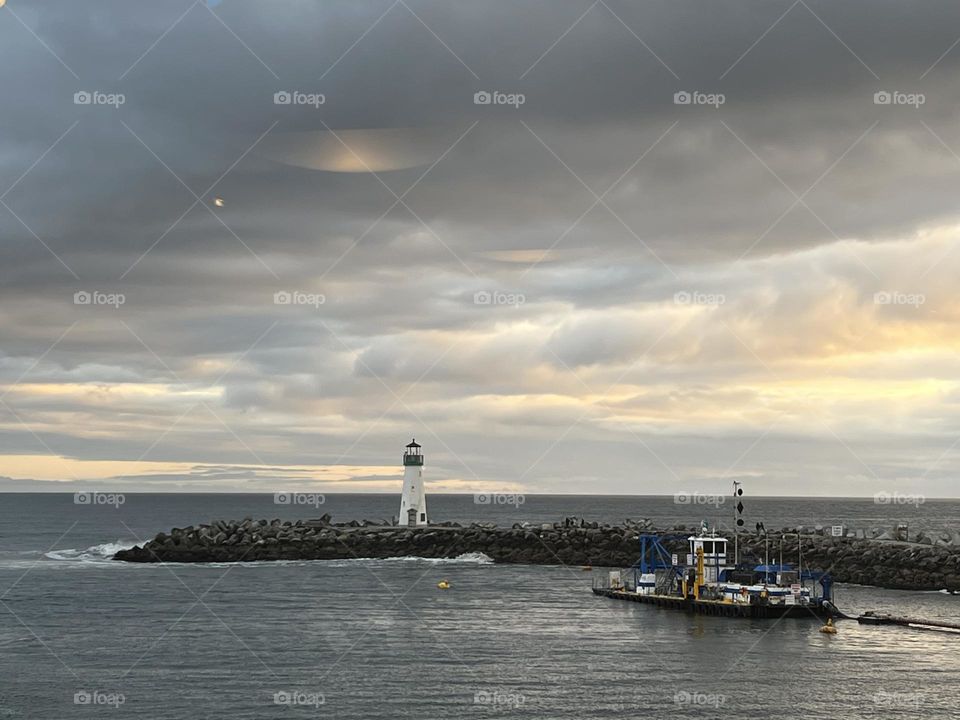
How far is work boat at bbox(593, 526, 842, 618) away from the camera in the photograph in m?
63.0

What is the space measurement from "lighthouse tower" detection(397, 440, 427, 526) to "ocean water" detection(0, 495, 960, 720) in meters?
20.5

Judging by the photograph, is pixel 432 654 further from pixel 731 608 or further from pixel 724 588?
pixel 724 588

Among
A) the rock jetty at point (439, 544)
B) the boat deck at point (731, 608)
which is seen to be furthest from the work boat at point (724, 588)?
the rock jetty at point (439, 544)

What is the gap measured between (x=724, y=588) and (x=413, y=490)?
42523 millimetres

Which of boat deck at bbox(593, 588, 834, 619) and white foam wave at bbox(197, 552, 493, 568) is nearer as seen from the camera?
boat deck at bbox(593, 588, 834, 619)

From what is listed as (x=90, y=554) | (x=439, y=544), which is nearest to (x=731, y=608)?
(x=439, y=544)

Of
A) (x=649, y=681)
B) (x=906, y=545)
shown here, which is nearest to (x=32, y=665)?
(x=649, y=681)

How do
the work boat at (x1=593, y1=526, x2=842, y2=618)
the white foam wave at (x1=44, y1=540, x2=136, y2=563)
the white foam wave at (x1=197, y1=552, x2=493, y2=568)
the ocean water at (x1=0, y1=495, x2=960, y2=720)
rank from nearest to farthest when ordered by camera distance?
the ocean water at (x1=0, y1=495, x2=960, y2=720), the work boat at (x1=593, y1=526, x2=842, y2=618), the white foam wave at (x1=197, y1=552, x2=493, y2=568), the white foam wave at (x1=44, y1=540, x2=136, y2=563)

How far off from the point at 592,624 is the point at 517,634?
5.31 m

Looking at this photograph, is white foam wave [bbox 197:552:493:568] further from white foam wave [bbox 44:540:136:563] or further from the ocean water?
white foam wave [bbox 44:540:136:563]

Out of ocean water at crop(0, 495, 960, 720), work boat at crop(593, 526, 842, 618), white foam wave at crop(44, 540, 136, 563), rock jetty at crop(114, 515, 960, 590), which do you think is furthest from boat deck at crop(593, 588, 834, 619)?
white foam wave at crop(44, 540, 136, 563)

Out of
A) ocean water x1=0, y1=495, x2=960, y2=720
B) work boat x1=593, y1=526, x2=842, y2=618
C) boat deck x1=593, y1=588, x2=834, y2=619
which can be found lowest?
ocean water x1=0, y1=495, x2=960, y2=720

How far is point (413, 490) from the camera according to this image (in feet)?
340

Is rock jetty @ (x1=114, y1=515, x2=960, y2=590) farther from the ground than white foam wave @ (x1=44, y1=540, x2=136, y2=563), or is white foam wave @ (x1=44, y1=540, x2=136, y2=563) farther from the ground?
rock jetty @ (x1=114, y1=515, x2=960, y2=590)
